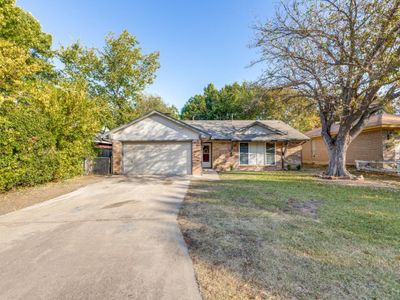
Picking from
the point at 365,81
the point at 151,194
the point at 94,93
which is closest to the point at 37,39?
the point at 94,93

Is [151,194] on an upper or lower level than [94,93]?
lower

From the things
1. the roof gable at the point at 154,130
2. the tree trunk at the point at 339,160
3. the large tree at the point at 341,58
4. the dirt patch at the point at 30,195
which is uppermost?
the large tree at the point at 341,58

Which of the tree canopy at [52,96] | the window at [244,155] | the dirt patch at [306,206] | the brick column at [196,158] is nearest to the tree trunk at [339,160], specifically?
the window at [244,155]

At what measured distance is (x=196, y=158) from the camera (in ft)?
43.2

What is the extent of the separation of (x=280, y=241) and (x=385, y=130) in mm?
16133

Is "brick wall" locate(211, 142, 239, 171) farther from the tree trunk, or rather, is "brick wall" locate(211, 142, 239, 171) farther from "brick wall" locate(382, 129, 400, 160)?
"brick wall" locate(382, 129, 400, 160)

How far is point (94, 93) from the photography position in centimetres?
2048

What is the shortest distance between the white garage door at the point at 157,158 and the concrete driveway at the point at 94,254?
23.3ft

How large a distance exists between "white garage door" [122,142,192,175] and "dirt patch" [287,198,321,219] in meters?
7.73

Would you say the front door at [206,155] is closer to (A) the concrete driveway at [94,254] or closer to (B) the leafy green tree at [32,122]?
(B) the leafy green tree at [32,122]

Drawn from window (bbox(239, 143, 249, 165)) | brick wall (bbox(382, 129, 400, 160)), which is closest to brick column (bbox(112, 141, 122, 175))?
window (bbox(239, 143, 249, 165))

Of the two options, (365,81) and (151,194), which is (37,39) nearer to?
(151,194)

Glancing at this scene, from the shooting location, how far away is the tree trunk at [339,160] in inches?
457

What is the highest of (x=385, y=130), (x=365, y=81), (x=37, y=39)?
(x=37, y=39)
